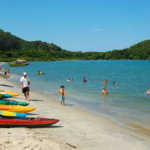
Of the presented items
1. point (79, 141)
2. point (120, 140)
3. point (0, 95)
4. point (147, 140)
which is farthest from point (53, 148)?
point (0, 95)

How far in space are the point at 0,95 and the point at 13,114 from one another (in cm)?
520

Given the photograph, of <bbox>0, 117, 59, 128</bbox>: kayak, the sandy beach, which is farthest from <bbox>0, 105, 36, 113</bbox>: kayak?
the sandy beach

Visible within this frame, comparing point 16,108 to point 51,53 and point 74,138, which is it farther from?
point 51,53

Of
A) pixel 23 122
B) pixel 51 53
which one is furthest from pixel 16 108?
pixel 51 53

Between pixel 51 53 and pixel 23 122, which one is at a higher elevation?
→ pixel 51 53

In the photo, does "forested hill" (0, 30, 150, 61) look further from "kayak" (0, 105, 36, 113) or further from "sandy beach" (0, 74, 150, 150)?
"sandy beach" (0, 74, 150, 150)

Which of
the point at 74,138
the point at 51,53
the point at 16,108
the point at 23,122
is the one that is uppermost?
the point at 51,53

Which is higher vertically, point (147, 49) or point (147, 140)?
point (147, 49)

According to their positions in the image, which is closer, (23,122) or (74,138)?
(74,138)

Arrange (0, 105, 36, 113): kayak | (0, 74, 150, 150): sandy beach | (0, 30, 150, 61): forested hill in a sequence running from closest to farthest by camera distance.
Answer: (0, 74, 150, 150): sandy beach < (0, 105, 36, 113): kayak < (0, 30, 150, 61): forested hill

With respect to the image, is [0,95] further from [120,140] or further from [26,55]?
[26,55]

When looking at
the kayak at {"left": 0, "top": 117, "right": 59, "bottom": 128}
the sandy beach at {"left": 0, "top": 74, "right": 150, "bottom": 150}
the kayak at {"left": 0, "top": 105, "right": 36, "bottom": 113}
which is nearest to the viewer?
A: the sandy beach at {"left": 0, "top": 74, "right": 150, "bottom": 150}

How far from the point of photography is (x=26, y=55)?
14875 centimetres

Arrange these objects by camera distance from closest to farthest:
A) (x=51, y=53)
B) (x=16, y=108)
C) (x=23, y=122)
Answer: (x=23, y=122), (x=16, y=108), (x=51, y=53)
